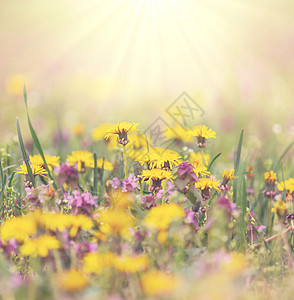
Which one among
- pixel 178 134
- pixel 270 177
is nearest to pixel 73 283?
pixel 270 177

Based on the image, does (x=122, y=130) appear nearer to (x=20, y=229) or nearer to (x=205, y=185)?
(x=205, y=185)

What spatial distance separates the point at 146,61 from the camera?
6.36 m

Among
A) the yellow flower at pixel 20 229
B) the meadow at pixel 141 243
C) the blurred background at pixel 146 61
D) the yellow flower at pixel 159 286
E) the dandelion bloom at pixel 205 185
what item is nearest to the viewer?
the yellow flower at pixel 159 286

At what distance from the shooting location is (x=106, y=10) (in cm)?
579

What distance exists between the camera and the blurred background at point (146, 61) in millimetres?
4453

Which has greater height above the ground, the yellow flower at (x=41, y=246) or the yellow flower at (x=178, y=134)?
the yellow flower at (x=178, y=134)

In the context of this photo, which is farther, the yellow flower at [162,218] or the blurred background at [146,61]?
the blurred background at [146,61]

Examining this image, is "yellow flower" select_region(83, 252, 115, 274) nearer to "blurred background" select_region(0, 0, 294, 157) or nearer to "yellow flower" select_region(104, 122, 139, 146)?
"yellow flower" select_region(104, 122, 139, 146)

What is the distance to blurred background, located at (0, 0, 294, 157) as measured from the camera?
4.45 meters

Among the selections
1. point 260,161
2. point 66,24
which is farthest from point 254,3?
point 260,161

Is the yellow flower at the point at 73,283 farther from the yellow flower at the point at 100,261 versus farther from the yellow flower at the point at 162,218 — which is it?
the yellow flower at the point at 162,218

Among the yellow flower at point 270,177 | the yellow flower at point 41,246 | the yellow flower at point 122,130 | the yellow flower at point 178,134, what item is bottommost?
the yellow flower at point 41,246

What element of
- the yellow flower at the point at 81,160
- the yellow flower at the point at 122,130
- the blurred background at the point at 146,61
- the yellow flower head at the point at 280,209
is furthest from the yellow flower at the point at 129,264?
the blurred background at the point at 146,61

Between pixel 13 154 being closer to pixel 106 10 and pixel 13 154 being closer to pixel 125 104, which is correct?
pixel 125 104
